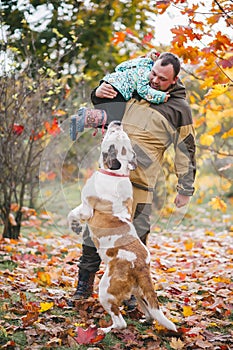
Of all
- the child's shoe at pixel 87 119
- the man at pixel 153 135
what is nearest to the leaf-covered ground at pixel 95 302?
the man at pixel 153 135

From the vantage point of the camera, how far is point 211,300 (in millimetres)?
4281

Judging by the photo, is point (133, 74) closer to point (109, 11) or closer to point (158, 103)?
point (158, 103)

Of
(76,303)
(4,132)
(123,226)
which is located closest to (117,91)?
(123,226)

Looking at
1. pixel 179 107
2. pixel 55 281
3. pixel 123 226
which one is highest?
pixel 179 107

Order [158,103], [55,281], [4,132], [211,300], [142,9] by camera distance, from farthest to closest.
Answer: [142,9] → [4,132] → [55,281] → [211,300] → [158,103]

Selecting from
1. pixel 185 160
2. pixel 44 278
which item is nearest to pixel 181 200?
pixel 185 160

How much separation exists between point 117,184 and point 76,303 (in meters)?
1.08

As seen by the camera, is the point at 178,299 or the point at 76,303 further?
the point at 178,299

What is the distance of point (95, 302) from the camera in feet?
12.8

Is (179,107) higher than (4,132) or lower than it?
higher

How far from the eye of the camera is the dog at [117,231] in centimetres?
324

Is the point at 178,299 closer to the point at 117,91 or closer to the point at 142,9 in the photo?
the point at 117,91

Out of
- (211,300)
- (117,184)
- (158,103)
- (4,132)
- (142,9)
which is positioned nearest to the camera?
(117,184)

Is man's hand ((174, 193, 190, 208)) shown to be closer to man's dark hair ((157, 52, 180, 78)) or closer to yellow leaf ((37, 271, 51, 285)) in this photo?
man's dark hair ((157, 52, 180, 78))
